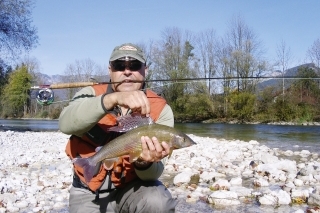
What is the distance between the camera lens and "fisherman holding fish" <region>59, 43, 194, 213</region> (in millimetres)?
2926

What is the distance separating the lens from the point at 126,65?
12.2ft

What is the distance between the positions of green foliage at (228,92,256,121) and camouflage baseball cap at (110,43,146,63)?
137 feet

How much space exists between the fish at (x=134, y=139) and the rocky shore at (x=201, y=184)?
11.0 feet

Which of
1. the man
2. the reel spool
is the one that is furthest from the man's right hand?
the reel spool

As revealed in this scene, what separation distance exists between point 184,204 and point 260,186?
2.31 metres

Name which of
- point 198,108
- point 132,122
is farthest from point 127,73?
point 198,108

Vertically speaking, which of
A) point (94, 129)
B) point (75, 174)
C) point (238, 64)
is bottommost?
point (75, 174)

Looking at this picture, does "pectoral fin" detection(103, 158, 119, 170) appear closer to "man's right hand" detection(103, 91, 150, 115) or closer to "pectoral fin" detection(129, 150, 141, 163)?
"pectoral fin" detection(129, 150, 141, 163)

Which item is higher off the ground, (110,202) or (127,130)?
(127,130)

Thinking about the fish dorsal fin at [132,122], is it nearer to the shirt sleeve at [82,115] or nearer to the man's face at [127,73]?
the shirt sleeve at [82,115]

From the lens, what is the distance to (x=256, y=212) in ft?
19.9

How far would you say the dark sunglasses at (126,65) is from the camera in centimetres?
371

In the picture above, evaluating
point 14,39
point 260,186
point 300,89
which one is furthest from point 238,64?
point 260,186

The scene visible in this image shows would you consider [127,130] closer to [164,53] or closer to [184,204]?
[184,204]
